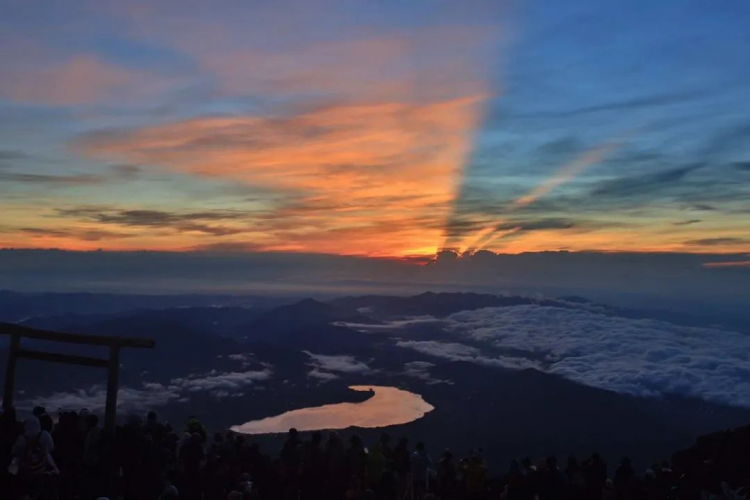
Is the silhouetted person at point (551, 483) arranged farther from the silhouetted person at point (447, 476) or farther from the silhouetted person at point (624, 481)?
the silhouetted person at point (447, 476)

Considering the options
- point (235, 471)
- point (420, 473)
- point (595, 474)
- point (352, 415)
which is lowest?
point (352, 415)

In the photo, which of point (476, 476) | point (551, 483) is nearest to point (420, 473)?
point (476, 476)

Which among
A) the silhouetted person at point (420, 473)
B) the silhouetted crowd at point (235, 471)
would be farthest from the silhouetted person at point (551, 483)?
the silhouetted person at point (420, 473)

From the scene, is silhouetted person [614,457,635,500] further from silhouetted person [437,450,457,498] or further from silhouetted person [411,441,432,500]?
silhouetted person [411,441,432,500]

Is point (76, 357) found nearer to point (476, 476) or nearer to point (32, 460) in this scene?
point (32, 460)

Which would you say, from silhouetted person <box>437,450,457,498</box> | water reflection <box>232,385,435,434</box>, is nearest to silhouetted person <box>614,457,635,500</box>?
silhouetted person <box>437,450,457,498</box>

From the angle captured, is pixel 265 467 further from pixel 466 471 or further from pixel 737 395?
pixel 737 395

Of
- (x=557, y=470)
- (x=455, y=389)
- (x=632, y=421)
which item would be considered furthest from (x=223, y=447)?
(x=455, y=389)

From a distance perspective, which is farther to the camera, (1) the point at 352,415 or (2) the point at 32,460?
(1) the point at 352,415

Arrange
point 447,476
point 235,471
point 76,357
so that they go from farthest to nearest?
point 76,357
point 447,476
point 235,471
